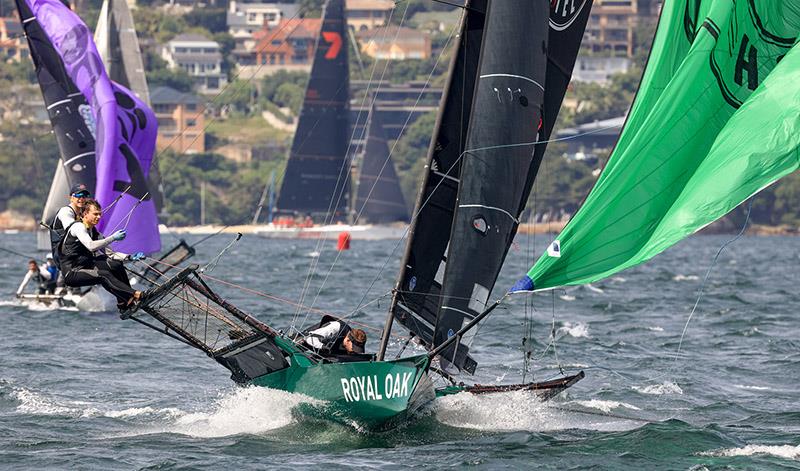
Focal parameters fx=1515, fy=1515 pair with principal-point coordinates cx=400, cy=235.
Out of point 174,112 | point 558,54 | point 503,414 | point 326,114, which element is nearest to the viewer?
point 503,414

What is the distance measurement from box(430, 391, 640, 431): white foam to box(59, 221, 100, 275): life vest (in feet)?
11.1

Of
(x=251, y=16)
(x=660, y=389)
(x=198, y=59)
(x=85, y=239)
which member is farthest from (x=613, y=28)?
(x=85, y=239)

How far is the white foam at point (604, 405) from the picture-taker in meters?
16.0

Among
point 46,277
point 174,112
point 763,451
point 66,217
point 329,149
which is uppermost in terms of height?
point 66,217

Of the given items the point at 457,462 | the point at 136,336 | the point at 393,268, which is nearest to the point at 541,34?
the point at 457,462

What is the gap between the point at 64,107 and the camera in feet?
86.2

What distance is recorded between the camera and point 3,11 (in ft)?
576

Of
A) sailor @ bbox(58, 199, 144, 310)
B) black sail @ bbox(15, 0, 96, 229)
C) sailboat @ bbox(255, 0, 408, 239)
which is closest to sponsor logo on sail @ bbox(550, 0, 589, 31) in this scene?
sailor @ bbox(58, 199, 144, 310)

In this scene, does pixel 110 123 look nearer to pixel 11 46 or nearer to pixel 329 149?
pixel 329 149

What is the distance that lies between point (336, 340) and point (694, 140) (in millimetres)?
3816

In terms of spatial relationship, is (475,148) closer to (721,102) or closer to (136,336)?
(721,102)

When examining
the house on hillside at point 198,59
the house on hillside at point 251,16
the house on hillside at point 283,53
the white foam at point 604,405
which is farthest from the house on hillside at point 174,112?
the white foam at point 604,405

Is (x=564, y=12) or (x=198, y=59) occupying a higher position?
(x=564, y=12)

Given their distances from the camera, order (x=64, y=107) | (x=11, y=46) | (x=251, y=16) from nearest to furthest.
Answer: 1. (x=64, y=107)
2. (x=11, y=46)
3. (x=251, y=16)
